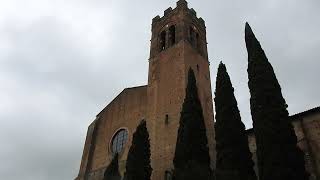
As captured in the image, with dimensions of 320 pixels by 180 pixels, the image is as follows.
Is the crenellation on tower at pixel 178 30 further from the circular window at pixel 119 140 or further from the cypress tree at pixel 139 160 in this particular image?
the cypress tree at pixel 139 160

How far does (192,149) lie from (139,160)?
3488mm

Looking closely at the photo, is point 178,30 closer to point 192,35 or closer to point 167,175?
point 192,35

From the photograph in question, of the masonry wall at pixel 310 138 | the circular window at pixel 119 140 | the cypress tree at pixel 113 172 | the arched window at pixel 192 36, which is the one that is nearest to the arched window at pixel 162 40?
the arched window at pixel 192 36

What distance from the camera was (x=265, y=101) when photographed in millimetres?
14266

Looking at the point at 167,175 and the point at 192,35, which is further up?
the point at 192,35

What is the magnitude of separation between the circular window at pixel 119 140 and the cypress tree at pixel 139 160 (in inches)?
188

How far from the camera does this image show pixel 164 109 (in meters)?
22.8

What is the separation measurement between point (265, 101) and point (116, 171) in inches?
404

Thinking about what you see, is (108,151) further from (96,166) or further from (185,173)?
(185,173)

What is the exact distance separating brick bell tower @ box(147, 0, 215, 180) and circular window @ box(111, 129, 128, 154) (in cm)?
229

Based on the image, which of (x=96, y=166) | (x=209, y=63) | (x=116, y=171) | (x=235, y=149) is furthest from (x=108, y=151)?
(x=235, y=149)

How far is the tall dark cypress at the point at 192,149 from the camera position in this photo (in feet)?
50.4

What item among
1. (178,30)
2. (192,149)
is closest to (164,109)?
(178,30)

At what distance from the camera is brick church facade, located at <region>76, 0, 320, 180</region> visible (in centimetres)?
2042
